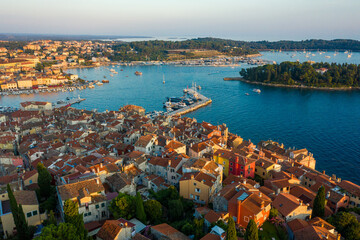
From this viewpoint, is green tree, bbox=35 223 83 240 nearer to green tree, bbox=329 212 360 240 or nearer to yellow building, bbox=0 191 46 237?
yellow building, bbox=0 191 46 237

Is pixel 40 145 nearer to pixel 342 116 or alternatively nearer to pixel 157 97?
pixel 157 97

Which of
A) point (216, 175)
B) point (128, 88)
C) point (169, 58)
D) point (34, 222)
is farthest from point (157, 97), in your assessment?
point (169, 58)

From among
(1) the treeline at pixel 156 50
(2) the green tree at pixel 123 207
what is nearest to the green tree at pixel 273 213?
(2) the green tree at pixel 123 207

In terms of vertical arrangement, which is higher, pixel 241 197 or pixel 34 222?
pixel 241 197

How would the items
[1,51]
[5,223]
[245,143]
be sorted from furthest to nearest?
[1,51] < [245,143] < [5,223]

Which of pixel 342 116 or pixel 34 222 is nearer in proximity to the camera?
pixel 34 222

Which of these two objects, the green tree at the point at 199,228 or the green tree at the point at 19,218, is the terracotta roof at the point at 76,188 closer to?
the green tree at the point at 19,218
